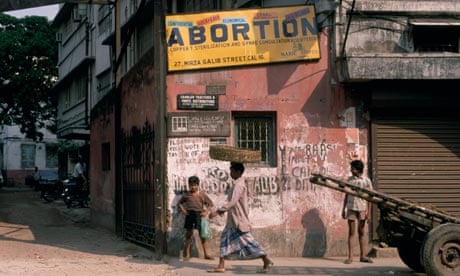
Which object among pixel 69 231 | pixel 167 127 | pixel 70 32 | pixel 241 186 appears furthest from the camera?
pixel 70 32

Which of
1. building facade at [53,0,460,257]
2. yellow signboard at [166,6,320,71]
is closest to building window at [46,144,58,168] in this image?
building facade at [53,0,460,257]

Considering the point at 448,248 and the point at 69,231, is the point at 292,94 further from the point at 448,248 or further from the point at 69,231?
the point at 69,231

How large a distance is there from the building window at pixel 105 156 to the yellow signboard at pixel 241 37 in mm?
5628

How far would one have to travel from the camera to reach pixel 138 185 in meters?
12.9

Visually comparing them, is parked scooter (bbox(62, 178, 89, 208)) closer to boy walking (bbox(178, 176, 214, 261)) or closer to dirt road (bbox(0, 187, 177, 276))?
dirt road (bbox(0, 187, 177, 276))

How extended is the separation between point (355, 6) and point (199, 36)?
2762 mm

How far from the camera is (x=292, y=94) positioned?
11.4 m

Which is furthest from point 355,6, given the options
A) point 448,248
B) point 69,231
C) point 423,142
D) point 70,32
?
point 70,32

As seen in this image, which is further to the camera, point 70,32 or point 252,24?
point 70,32

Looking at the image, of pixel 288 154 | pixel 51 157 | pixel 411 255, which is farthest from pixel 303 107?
pixel 51 157

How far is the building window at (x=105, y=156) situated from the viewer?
52.9 ft

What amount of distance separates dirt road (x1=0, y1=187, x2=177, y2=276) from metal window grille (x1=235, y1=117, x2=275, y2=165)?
253 centimetres

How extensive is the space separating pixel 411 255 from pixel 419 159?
2.64 meters

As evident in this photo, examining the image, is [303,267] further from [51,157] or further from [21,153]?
[51,157]
